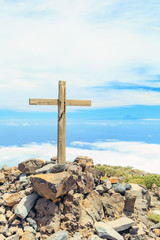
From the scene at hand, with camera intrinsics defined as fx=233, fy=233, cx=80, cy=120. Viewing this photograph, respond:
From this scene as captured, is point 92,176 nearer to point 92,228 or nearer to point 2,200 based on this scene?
point 92,228

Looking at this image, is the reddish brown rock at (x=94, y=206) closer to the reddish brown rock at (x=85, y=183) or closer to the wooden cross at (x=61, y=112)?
the reddish brown rock at (x=85, y=183)

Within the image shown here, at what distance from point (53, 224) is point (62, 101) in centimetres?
511

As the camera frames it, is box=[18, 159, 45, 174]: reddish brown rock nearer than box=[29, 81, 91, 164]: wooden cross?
No

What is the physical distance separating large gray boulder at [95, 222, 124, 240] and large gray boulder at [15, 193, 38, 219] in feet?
8.77

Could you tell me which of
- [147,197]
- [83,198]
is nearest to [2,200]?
[83,198]

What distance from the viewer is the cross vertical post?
34.7 ft

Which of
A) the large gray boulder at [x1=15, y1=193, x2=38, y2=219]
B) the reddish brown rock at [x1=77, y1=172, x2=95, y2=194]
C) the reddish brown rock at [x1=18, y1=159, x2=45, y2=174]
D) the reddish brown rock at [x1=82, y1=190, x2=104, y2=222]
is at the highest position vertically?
the reddish brown rock at [x1=18, y1=159, x2=45, y2=174]

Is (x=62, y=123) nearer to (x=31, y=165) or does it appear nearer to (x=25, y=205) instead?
(x=31, y=165)

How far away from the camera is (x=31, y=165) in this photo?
1137 centimetres

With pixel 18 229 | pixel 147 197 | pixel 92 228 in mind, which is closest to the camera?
pixel 18 229

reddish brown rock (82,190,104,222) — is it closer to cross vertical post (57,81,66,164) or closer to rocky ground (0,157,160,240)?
rocky ground (0,157,160,240)

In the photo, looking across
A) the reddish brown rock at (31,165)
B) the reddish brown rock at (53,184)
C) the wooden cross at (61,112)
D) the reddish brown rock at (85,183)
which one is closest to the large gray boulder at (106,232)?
the reddish brown rock at (85,183)

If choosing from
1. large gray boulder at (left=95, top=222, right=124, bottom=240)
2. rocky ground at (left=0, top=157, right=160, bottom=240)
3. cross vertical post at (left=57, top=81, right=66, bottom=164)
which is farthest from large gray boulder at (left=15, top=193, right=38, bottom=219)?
large gray boulder at (left=95, top=222, right=124, bottom=240)

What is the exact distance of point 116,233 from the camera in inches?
A: 349
